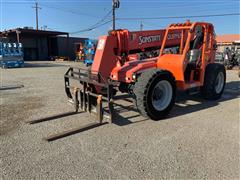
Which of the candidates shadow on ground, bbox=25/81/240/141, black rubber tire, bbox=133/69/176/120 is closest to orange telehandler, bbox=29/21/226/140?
black rubber tire, bbox=133/69/176/120

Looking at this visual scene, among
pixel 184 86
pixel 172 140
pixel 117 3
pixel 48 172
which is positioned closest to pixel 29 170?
pixel 48 172

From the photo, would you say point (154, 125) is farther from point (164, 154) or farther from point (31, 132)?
point (31, 132)

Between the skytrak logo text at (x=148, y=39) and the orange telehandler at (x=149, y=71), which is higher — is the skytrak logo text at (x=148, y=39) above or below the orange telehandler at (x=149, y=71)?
above

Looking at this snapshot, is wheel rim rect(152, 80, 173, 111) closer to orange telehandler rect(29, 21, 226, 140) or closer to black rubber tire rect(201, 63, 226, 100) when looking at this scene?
orange telehandler rect(29, 21, 226, 140)

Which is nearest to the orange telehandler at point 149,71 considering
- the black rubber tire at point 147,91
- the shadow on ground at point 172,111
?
the black rubber tire at point 147,91

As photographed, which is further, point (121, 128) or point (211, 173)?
point (121, 128)

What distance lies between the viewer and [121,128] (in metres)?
4.71

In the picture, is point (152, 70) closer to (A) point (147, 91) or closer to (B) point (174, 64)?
(A) point (147, 91)

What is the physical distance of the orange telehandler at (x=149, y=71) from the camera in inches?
196

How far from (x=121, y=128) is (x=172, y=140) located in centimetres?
112

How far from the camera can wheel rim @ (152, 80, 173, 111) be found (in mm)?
5336

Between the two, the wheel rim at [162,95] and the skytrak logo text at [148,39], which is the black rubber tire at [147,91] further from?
the skytrak logo text at [148,39]

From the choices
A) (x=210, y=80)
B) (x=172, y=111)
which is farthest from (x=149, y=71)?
(x=210, y=80)

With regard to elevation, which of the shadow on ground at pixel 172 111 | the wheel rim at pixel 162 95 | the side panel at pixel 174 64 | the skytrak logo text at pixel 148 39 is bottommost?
the shadow on ground at pixel 172 111
